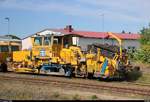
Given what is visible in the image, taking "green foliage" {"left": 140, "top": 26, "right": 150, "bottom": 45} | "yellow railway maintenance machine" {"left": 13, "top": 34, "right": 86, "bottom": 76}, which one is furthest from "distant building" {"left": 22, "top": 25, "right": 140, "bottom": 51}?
"yellow railway maintenance machine" {"left": 13, "top": 34, "right": 86, "bottom": 76}

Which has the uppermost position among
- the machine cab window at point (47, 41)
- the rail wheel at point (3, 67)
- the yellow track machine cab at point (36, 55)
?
the machine cab window at point (47, 41)

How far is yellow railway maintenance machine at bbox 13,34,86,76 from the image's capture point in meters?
26.9

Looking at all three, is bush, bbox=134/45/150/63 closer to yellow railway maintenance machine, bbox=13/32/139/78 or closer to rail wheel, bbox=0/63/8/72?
yellow railway maintenance machine, bbox=13/32/139/78

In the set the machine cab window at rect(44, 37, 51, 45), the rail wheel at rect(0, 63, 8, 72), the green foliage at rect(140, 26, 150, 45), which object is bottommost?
the rail wheel at rect(0, 63, 8, 72)

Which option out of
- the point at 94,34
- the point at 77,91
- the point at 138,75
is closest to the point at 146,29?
the point at 94,34

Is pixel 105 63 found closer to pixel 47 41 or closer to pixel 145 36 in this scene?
pixel 47 41

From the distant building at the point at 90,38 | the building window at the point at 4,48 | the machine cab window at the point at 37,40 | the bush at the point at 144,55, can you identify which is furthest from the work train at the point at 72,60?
the distant building at the point at 90,38

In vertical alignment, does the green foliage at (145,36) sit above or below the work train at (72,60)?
above

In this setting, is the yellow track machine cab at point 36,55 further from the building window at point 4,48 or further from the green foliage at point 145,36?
the green foliage at point 145,36

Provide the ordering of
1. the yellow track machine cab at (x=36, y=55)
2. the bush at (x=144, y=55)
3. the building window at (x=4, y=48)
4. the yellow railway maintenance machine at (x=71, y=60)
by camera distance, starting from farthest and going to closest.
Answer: the bush at (x=144, y=55)
the building window at (x=4, y=48)
the yellow track machine cab at (x=36, y=55)
the yellow railway maintenance machine at (x=71, y=60)

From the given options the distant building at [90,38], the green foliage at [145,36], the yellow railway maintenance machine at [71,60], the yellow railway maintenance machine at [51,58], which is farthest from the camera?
the distant building at [90,38]

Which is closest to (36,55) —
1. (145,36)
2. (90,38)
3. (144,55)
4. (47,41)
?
(47,41)

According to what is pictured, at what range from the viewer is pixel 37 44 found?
29.2 metres

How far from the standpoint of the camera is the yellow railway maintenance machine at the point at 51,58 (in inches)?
1057
